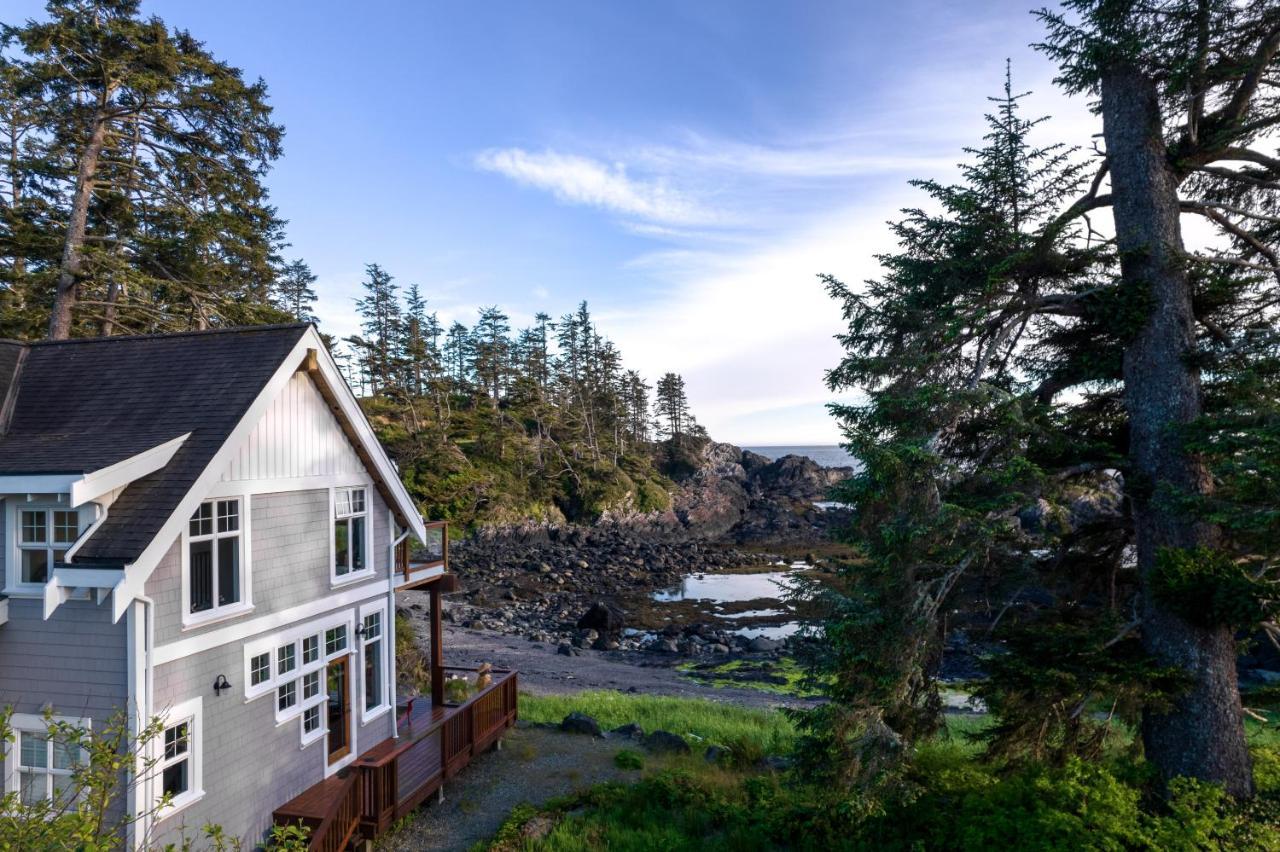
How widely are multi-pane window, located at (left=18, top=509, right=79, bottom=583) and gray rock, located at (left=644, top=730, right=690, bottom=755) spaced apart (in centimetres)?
1161

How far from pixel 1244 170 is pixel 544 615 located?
1292 inches

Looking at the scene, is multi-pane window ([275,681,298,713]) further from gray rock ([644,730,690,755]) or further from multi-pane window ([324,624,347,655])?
gray rock ([644,730,690,755])

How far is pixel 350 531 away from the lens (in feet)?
41.6

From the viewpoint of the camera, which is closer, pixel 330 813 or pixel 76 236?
pixel 330 813

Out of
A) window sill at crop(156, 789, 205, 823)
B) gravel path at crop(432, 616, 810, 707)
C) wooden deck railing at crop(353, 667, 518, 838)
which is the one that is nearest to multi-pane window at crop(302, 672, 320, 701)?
wooden deck railing at crop(353, 667, 518, 838)

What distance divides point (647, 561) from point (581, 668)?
22378 mm

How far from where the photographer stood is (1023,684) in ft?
26.0

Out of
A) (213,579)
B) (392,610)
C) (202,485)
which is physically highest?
(202,485)

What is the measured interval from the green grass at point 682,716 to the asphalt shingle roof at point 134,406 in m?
11.3

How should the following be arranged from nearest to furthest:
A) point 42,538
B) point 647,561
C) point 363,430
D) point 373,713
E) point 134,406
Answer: point 42,538 → point 134,406 → point 363,430 → point 373,713 → point 647,561

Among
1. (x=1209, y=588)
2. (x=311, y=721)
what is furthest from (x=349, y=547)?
(x=1209, y=588)

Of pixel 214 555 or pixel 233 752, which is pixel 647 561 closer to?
pixel 233 752

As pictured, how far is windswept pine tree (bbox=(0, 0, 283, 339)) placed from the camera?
16.3 m

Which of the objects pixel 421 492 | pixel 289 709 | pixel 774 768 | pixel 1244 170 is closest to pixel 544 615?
pixel 421 492
